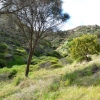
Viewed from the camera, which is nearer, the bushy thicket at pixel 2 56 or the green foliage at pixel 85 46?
the green foliage at pixel 85 46

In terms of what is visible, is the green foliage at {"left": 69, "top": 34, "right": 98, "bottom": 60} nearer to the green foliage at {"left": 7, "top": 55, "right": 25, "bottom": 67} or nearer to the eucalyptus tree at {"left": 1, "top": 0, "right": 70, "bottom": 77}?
the eucalyptus tree at {"left": 1, "top": 0, "right": 70, "bottom": 77}

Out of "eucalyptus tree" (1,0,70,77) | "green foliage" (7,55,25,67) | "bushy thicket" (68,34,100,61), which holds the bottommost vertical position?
"green foliage" (7,55,25,67)

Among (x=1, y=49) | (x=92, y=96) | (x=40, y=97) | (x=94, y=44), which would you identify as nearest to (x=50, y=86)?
(x=40, y=97)

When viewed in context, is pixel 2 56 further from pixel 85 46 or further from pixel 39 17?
pixel 39 17

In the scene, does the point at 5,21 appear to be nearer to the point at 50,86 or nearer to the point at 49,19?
the point at 49,19

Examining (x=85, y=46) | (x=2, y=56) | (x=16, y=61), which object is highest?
(x=85, y=46)

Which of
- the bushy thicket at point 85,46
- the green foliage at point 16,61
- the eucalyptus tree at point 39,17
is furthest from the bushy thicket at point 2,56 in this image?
the eucalyptus tree at point 39,17

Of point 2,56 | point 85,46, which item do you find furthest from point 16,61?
point 85,46

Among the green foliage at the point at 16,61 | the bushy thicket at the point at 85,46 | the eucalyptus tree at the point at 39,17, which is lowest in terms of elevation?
the green foliage at the point at 16,61

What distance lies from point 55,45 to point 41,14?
286 feet

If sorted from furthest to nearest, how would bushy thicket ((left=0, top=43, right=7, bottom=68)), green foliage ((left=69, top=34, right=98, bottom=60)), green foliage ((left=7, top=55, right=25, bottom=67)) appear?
green foliage ((left=7, top=55, right=25, bottom=67)) < bushy thicket ((left=0, top=43, right=7, bottom=68)) < green foliage ((left=69, top=34, right=98, bottom=60))

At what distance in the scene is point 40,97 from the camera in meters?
9.27

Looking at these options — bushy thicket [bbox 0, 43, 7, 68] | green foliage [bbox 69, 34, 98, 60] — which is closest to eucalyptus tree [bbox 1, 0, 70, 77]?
green foliage [bbox 69, 34, 98, 60]

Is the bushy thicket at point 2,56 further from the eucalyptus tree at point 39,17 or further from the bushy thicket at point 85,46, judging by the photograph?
the eucalyptus tree at point 39,17
